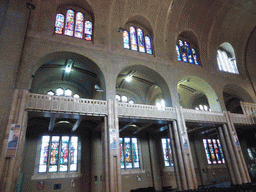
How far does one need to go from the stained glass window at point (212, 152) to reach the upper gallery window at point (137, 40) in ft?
47.8

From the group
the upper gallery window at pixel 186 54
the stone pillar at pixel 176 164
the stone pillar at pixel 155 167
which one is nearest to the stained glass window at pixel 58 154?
the stone pillar at pixel 155 167

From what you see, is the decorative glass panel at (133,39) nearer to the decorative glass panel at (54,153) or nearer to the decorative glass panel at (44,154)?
the decorative glass panel at (54,153)

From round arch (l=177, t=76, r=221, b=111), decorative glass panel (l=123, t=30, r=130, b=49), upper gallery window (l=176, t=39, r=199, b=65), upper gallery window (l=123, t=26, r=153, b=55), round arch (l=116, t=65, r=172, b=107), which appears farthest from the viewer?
upper gallery window (l=176, t=39, r=199, b=65)

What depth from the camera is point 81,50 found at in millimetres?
14805

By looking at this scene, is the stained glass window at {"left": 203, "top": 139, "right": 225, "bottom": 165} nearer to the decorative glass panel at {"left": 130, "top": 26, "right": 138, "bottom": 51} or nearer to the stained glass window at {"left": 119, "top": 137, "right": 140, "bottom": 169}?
the stained glass window at {"left": 119, "top": 137, "right": 140, "bottom": 169}

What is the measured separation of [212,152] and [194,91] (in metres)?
8.41

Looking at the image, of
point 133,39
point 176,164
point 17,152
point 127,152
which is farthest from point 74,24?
point 176,164

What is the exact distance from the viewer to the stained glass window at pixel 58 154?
16078mm

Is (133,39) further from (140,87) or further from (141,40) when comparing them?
(140,87)

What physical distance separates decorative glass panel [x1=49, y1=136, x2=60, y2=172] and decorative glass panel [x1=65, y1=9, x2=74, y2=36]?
9.82 metres

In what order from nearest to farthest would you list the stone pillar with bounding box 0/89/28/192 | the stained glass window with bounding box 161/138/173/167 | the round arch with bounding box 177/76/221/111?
the stone pillar with bounding box 0/89/28/192 < the round arch with bounding box 177/76/221/111 < the stained glass window with bounding box 161/138/173/167

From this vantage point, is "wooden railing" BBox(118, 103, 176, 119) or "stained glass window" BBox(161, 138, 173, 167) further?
"stained glass window" BBox(161, 138, 173, 167)

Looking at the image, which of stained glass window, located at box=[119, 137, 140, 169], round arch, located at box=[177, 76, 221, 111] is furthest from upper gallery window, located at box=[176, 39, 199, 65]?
stained glass window, located at box=[119, 137, 140, 169]

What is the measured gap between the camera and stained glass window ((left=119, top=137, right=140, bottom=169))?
18.9 m
